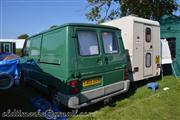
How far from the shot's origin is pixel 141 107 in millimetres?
5512

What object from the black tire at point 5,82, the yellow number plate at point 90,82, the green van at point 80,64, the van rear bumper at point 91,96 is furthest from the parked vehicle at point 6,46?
the yellow number plate at point 90,82

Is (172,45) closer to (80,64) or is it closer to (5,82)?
(80,64)

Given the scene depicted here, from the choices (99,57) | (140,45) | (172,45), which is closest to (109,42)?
(99,57)

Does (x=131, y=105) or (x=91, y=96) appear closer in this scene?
(x=91, y=96)

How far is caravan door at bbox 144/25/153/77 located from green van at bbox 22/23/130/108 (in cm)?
205

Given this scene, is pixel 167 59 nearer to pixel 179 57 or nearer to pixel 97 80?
pixel 179 57

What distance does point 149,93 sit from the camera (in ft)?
22.7

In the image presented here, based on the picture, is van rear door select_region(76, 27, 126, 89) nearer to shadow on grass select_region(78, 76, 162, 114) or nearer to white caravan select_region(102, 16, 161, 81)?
shadow on grass select_region(78, 76, 162, 114)

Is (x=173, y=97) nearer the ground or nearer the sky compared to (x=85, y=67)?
nearer the ground

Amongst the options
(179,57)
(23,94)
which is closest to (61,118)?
(23,94)

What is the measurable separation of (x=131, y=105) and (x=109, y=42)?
1896 millimetres

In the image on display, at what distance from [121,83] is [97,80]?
1024 millimetres

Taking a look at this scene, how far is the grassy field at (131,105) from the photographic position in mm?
4965

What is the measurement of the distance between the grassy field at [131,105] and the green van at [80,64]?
0.42 metres
